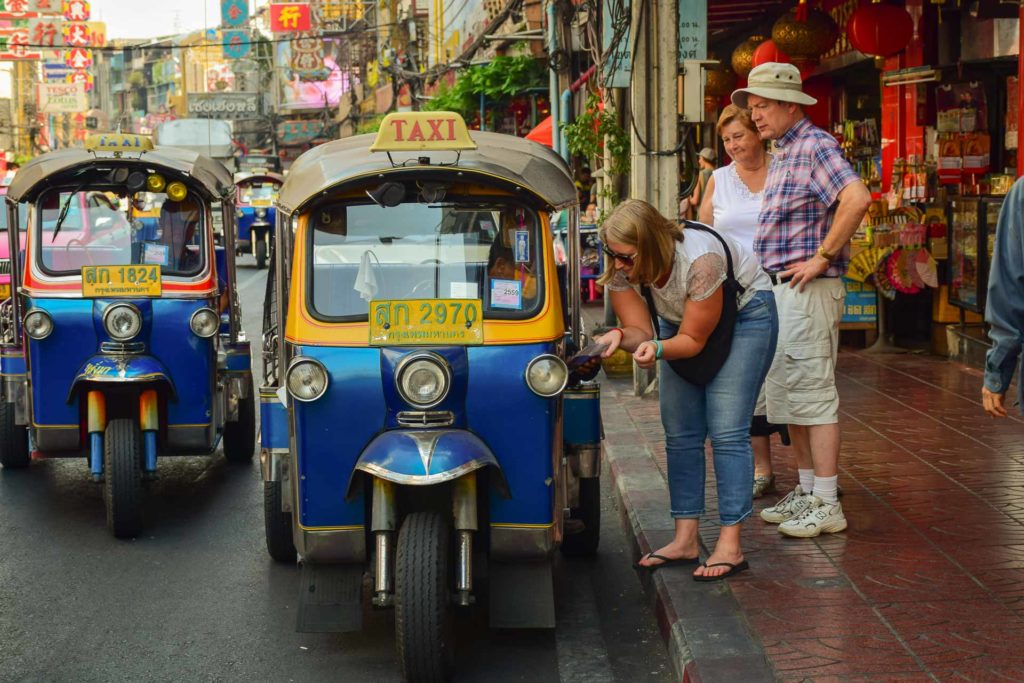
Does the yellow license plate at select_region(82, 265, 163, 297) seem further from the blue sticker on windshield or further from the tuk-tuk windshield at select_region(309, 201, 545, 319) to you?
the blue sticker on windshield

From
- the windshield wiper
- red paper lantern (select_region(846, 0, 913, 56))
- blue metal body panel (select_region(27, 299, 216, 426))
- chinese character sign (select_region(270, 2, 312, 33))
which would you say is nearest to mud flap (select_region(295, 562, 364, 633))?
blue metal body panel (select_region(27, 299, 216, 426))

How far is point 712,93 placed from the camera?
53.2 ft

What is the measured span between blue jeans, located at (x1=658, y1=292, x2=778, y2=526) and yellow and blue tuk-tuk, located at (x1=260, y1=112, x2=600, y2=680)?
0.55 m

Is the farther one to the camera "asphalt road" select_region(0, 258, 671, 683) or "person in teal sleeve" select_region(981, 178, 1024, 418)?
"asphalt road" select_region(0, 258, 671, 683)

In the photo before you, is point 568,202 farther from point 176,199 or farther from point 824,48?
point 824,48

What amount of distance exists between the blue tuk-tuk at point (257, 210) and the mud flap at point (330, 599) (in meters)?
25.1

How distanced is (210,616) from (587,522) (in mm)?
1733

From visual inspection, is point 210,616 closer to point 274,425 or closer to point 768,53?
point 274,425

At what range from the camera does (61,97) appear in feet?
147

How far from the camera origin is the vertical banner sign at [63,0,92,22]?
40.6 metres

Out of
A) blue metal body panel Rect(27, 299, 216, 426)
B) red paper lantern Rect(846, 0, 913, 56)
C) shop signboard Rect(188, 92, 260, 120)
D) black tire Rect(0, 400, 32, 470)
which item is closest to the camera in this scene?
blue metal body panel Rect(27, 299, 216, 426)

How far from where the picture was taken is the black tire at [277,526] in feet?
19.6

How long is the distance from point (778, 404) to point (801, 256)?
0.66 metres

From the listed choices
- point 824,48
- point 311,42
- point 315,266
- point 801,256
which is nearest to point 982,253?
point 824,48
